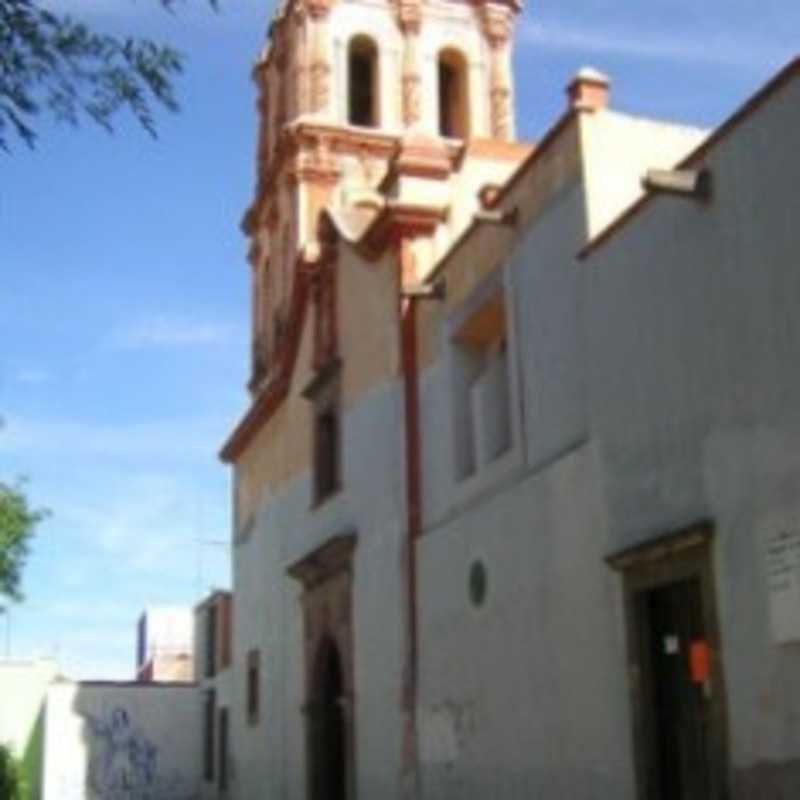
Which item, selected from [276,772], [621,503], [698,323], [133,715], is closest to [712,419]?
[698,323]

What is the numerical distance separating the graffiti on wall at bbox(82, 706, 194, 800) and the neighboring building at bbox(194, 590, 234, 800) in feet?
3.56

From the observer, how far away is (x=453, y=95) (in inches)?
1166

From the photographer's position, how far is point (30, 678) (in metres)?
36.2

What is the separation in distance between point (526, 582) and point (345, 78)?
1646 centimetres

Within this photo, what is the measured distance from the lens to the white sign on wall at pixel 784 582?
9.53 metres

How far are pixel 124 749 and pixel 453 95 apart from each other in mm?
16031

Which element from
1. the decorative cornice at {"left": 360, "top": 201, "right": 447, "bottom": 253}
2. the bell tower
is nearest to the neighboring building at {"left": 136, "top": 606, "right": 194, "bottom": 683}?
the bell tower

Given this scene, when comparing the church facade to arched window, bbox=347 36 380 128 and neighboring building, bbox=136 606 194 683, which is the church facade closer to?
arched window, bbox=347 36 380 128

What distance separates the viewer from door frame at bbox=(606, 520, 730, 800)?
10383 millimetres

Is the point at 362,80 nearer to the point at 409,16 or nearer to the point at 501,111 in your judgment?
the point at 409,16

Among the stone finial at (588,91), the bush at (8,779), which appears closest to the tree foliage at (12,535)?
the bush at (8,779)

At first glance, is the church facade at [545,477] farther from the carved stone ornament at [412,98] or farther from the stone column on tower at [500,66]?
the stone column on tower at [500,66]

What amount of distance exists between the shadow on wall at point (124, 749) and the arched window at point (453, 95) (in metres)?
14.4

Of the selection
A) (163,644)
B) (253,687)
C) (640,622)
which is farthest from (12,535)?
(163,644)
